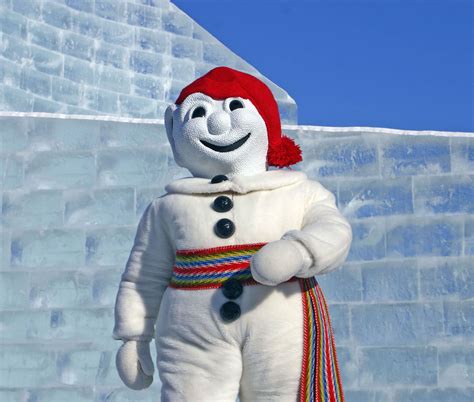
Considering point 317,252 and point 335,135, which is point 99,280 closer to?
point 335,135

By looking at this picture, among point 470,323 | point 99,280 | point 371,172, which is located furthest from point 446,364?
point 99,280

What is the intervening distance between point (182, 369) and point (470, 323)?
1.90 m

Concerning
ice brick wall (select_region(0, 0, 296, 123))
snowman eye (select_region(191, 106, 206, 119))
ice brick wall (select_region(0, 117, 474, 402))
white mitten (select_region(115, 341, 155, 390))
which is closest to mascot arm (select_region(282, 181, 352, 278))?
snowman eye (select_region(191, 106, 206, 119))

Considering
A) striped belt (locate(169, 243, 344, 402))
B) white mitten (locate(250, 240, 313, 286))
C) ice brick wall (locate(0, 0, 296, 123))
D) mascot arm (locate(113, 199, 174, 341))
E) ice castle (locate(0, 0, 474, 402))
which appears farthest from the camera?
ice brick wall (locate(0, 0, 296, 123))

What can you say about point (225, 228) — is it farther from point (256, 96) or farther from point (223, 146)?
point (256, 96)

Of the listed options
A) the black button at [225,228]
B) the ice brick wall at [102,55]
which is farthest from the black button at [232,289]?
the ice brick wall at [102,55]

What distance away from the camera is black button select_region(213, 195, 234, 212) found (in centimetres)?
275

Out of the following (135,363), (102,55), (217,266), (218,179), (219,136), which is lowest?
(135,363)

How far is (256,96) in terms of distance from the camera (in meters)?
2.92

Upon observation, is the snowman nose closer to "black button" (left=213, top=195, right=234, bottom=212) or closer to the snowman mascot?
the snowman mascot

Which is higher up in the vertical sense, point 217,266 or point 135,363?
point 217,266

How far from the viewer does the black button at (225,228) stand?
2.71 meters

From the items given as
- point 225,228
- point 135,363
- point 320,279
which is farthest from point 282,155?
point 320,279

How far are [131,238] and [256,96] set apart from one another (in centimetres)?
175
